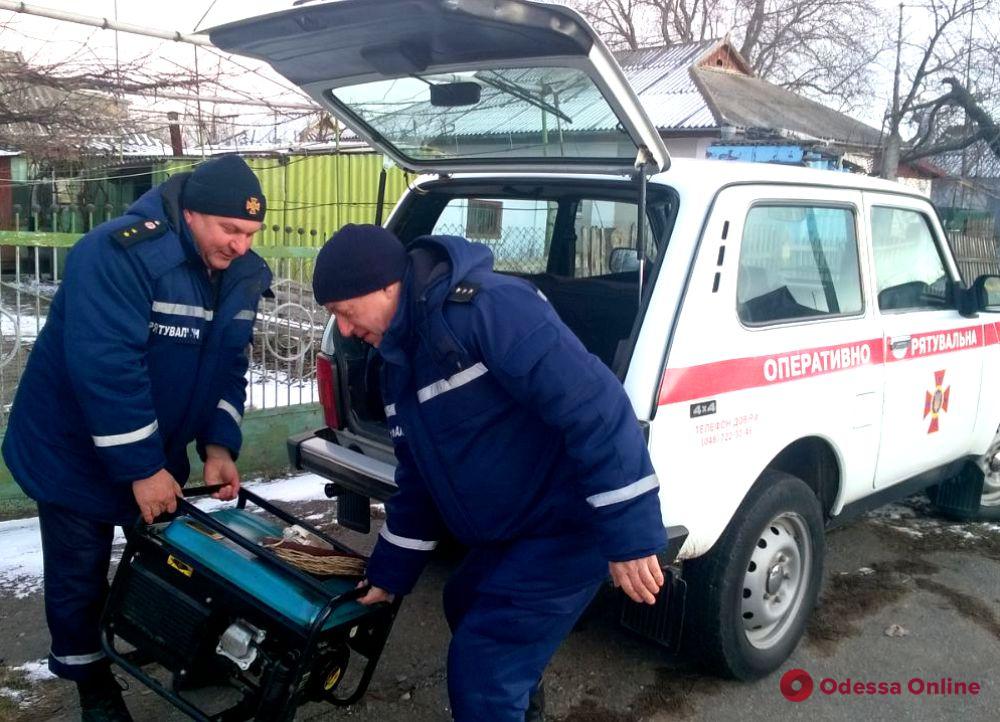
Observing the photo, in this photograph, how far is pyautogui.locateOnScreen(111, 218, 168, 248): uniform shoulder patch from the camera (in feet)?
8.29

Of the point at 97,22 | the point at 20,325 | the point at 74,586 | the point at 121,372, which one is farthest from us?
the point at 97,22

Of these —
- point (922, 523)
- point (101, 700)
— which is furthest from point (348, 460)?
point (922, 523)

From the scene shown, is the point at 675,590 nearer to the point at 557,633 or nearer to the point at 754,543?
the point at 754,543

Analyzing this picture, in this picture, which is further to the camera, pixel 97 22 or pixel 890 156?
pixel 890 156

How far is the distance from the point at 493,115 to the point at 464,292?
1.40 meters

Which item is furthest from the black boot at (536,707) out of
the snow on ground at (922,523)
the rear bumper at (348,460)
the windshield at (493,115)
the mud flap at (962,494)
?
the mud flap at (962,494)

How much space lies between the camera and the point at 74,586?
2.72 metres

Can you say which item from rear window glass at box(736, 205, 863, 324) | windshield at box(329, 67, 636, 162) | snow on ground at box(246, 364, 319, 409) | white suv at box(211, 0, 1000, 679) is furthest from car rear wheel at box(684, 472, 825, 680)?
snow on ground at box(246, 364, 319, 409)

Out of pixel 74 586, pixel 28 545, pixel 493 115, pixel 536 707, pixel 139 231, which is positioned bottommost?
pixel 28 545

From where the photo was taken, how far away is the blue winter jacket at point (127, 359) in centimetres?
248

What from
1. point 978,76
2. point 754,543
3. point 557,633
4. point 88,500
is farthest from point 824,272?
point 978,76

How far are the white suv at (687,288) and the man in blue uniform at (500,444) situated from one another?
519 millimetres

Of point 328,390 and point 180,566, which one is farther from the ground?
point 328,390

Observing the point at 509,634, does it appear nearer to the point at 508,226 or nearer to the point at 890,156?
the point at 508,226
